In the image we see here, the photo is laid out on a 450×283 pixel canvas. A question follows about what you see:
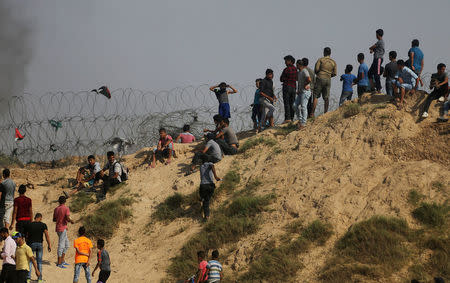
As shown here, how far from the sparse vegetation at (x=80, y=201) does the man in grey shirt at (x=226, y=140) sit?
385cm

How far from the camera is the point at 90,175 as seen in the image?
703 inches

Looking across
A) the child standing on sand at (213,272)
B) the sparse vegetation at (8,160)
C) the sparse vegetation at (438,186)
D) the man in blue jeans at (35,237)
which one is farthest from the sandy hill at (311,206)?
the sparse vegetation at (8,160)

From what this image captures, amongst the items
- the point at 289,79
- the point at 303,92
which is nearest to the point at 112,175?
the point at 289,79

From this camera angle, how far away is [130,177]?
1786 cm

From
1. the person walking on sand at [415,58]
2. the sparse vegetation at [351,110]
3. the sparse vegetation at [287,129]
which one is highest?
the person walking on sand at [415,58]

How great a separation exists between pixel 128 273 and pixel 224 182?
3.33m

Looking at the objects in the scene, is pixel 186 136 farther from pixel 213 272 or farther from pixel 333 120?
pixel 213 272

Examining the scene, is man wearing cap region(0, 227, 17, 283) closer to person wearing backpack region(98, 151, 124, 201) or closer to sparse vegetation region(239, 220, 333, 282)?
sparse vegetation region(239, 220, 333, 282)

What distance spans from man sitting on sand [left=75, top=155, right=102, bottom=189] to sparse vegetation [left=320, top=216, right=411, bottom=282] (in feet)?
26.3

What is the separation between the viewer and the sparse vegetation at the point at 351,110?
16.3 meters

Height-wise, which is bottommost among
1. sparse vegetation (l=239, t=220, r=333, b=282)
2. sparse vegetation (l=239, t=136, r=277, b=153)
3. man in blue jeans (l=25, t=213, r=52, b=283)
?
sparse vegetation (l=239, t=220, r=333, b=282)

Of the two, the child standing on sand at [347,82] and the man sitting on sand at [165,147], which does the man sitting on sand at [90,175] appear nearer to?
the man sitting on sand at [165,147]

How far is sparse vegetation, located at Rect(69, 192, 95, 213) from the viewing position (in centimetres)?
1692

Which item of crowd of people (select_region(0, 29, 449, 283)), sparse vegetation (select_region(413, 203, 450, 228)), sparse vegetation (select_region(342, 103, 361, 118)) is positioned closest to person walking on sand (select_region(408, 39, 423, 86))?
crowd of people (select_region(0, 29, 449, 283))
